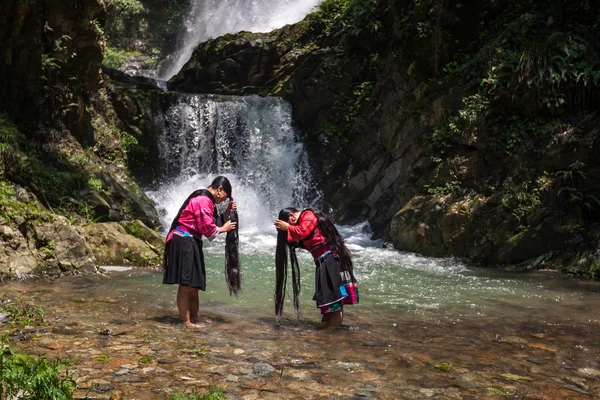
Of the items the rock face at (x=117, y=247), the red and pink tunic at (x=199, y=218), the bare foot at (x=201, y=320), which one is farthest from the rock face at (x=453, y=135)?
the red and pink tunic at (x=199, y=218)

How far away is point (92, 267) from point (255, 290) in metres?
2.60

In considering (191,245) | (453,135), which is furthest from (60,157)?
(453,135)

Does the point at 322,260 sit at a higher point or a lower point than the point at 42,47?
lower

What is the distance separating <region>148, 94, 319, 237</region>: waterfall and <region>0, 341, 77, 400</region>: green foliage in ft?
47.6

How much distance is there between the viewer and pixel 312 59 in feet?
63.7

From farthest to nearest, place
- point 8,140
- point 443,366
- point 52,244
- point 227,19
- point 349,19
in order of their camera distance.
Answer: point 227,19, point 349,19, point 8,140, point 52,244, point 443,366

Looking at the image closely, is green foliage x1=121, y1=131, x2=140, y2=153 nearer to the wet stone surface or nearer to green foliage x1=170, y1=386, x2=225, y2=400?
the wet stone surface

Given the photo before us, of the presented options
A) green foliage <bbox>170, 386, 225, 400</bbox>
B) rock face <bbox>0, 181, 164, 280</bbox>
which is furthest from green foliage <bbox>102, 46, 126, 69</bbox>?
green foliage <bbox>170, 386, 225, 400</bbox>

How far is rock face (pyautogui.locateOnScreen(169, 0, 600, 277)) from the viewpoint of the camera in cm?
1042

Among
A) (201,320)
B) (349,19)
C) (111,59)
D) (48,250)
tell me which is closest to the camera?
(201,320)

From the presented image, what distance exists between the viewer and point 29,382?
9.14 ft

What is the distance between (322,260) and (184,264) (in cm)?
149

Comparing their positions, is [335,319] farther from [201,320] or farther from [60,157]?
[60,157]

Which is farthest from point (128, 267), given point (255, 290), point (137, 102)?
point (137, 102)
